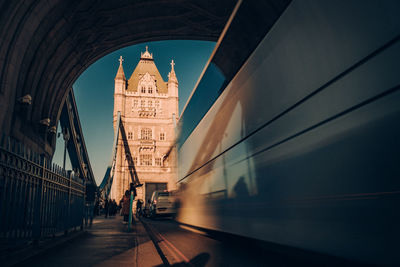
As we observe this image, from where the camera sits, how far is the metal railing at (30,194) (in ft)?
14.0

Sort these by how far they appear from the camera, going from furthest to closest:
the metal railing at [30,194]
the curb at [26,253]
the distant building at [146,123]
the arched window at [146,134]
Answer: the arched window at [146,134] → the distant building at [146,123] → the metal railing at [30,194] → the curb at [26,253]

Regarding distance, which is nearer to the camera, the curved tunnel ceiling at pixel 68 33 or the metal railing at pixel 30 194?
the metal railing at pixel 30 194

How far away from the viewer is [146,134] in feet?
176

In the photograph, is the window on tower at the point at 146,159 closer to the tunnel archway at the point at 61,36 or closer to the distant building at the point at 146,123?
the distant building at the point at 146,123

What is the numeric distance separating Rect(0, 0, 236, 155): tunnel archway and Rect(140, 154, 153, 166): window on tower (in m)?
32.8

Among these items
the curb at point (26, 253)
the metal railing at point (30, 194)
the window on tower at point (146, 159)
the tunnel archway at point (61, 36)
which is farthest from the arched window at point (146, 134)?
the curb at point (26, 253)

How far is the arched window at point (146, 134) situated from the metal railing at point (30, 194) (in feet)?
149

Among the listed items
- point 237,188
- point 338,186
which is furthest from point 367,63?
point 237,188

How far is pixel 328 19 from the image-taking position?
286 cm

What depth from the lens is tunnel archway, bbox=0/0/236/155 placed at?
403 inches

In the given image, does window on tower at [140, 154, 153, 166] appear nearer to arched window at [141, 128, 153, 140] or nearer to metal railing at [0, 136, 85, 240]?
arched window at [141, 128, 153, 140]

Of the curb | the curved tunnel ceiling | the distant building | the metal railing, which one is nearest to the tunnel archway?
the curved tunnel ceiling

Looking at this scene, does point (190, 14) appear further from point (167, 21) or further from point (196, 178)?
point (196, 178)

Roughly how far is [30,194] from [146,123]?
50.0 m
